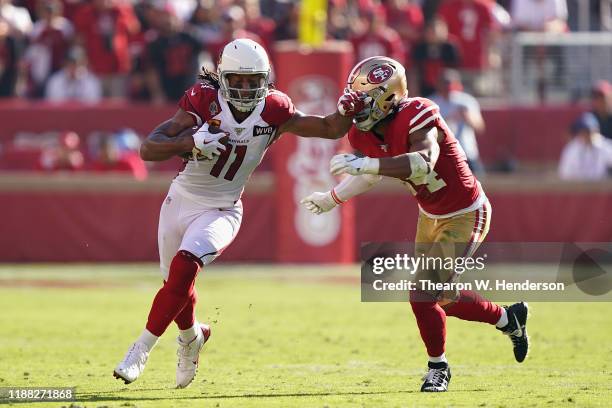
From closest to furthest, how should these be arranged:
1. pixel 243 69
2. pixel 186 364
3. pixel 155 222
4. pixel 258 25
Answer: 1. pixel 243 69
2. pixel 186 364
3. pixel 155 222
4. pixel 258 25

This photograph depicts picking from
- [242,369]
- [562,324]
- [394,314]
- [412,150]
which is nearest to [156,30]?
[394,314]

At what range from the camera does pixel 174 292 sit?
691 centimetres

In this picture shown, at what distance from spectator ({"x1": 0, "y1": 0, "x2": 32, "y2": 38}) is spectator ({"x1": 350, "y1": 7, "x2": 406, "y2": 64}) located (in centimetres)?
447

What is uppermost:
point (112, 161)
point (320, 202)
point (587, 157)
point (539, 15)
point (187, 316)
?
point (320, 202)

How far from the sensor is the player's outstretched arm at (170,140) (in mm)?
6895

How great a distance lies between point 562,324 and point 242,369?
354 cm

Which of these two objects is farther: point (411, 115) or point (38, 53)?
point (38, 53)

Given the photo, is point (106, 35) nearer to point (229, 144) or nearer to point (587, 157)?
point (587, 157)

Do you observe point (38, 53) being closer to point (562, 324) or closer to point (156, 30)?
point (156, 30)

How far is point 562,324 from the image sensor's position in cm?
1046

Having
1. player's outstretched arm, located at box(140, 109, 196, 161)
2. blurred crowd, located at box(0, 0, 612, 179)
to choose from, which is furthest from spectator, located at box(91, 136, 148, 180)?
player's outstretched arm, located at box(140, 109, 196, 161)

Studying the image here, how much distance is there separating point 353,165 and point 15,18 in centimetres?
1151

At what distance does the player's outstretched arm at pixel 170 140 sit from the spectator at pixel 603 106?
30.4 ft

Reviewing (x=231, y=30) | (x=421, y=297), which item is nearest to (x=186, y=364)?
(x=421, y=297)
